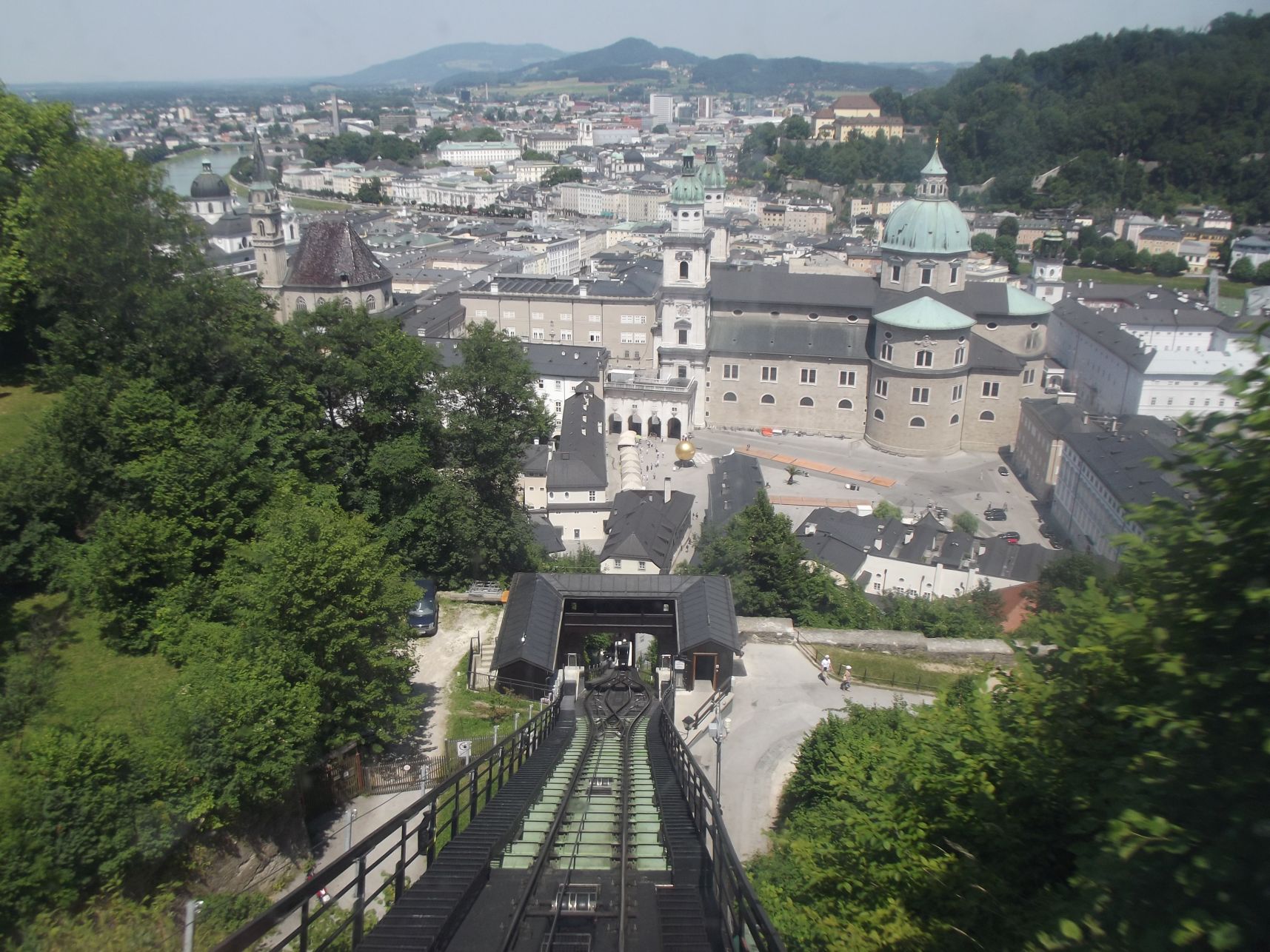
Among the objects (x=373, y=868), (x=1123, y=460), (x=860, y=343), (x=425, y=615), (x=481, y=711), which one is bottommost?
(x=1123, y=460)

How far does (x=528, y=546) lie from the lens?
680 inches

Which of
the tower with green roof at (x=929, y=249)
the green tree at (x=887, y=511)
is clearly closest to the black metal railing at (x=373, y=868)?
the green tree at (x=887, y=511)

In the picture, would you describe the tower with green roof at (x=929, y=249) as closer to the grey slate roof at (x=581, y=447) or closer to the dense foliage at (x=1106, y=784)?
the grey slate roof at (x=581, y=447)

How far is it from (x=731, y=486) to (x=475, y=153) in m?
119

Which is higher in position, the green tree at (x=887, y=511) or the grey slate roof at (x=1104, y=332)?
the grey slate roof at (x=1104, y=332)

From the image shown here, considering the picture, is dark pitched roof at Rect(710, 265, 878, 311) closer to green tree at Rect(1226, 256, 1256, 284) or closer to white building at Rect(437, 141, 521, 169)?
green tree at Rect(1226, 256, 1256, 284)

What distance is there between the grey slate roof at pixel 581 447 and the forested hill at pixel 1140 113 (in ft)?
212

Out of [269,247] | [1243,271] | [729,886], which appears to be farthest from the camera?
[1243,271]

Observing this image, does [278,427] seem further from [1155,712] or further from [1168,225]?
[1168,225]

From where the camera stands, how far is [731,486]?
29.0m

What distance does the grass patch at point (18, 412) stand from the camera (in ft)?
44.2

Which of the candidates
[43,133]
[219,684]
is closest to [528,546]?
[219,684]

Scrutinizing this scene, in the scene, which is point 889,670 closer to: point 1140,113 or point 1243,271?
point 1243,271

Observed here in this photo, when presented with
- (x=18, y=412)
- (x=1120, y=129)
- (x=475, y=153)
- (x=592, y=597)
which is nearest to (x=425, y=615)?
(x=592, y=597)
